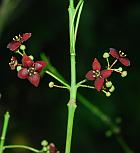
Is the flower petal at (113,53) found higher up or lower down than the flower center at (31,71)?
higher up

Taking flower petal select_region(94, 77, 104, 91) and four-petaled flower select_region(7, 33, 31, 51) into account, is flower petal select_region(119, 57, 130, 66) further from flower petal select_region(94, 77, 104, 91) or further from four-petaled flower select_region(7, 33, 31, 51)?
four-petaled flower select_region(7, 33, 31, 51)

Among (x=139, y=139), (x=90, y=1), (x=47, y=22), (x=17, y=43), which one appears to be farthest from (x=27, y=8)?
(x=17, y=43)


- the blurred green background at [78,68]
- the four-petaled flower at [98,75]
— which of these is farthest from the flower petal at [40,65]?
the blurred green background at [78,68]

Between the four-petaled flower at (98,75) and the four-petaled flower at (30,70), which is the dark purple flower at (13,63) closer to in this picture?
the four-petaled flower at (30,70)

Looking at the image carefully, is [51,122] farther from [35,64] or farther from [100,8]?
[35,64]

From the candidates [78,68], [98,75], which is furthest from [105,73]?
[78,68]
